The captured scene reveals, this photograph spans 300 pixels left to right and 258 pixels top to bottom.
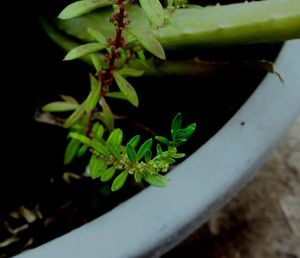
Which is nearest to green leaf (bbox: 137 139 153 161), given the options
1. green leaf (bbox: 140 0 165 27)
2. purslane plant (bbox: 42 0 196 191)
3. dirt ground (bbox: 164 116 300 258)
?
purslane plant (bbox: 42 0 196 191)

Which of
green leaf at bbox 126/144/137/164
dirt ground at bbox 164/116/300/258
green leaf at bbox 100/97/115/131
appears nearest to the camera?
green leaf at bbox 126/144/137/164

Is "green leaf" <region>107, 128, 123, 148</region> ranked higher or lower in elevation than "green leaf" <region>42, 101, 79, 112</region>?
higher

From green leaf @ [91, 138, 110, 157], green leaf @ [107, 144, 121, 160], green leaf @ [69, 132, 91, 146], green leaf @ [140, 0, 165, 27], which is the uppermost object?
green leaf @ [140, 0, 165, 27]

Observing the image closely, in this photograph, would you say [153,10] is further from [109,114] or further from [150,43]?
[109,114]

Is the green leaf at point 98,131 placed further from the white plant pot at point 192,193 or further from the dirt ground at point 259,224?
the dirt ground at point 259,224

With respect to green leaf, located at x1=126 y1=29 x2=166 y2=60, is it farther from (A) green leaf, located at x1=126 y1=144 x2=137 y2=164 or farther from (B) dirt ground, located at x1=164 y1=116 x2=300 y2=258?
(B) dirt ground, located at x1=164 y1=116 x2=300 y2=258

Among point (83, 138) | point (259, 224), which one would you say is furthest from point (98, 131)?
point (259, 224)
